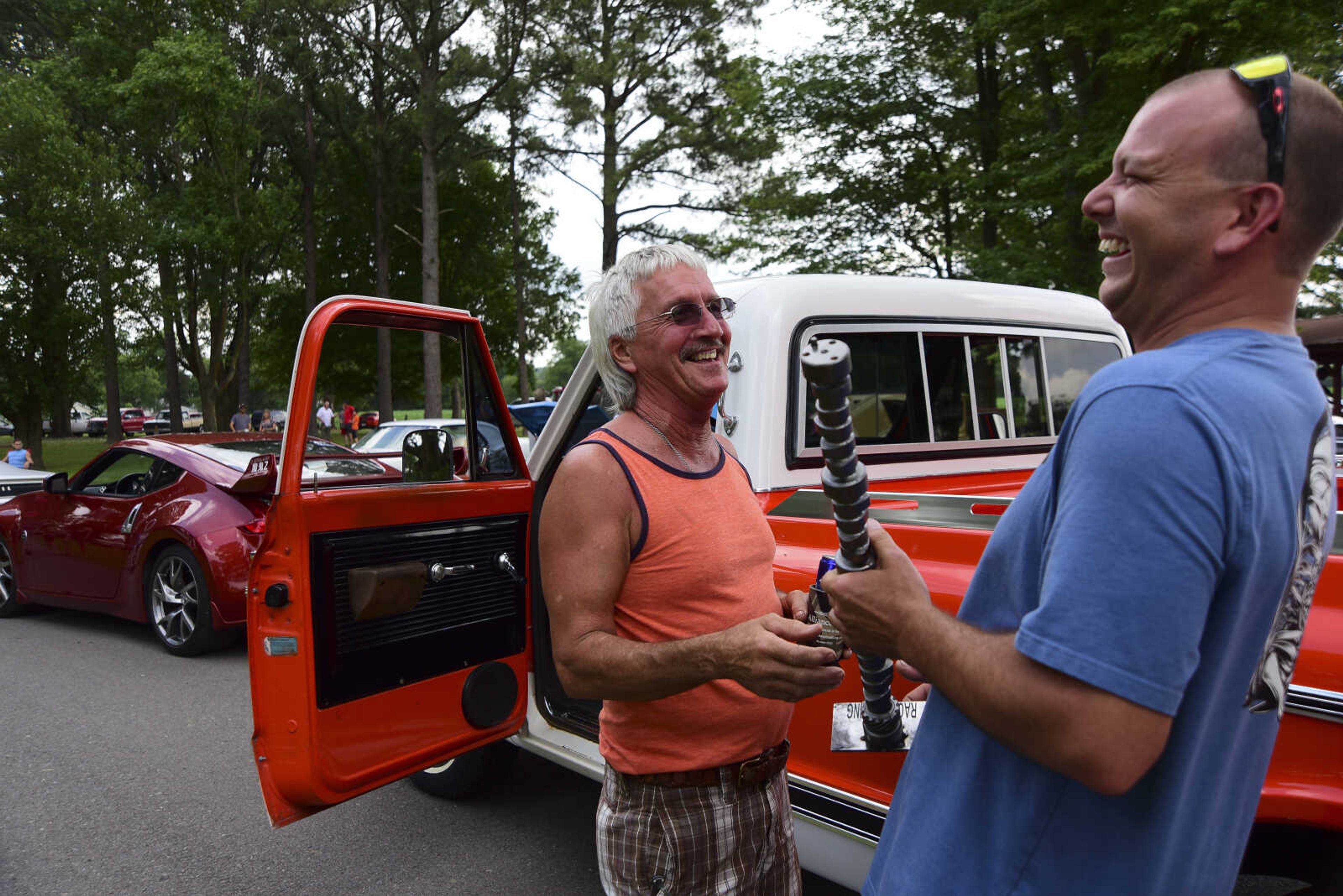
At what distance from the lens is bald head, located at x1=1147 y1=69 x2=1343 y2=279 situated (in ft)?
3.31

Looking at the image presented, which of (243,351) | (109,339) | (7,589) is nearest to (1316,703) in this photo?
(7,589)

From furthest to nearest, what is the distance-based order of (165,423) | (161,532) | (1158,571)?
1. (165,423)
2. (161,532)
3. (1158,571)

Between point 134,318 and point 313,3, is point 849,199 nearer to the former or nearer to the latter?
point 313,3

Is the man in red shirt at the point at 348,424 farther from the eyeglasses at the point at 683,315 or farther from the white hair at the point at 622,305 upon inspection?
the eyeglasses at the point at 683,315

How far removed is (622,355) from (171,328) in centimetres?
2828

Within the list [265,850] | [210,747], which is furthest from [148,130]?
[265,850]

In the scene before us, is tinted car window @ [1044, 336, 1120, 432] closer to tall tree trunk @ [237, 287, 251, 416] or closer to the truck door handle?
the truck door handle

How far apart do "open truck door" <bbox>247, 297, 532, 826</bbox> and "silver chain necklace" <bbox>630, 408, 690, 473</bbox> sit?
4.20ft

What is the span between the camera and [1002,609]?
1.13 metres

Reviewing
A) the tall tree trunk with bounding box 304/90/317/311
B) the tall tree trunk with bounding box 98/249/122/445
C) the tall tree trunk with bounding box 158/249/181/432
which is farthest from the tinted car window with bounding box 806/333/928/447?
the tall tree trunk with bounding box 304/90/317/311

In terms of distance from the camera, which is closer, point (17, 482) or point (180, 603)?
point (180, 603)

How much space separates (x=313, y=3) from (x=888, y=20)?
1226 cm

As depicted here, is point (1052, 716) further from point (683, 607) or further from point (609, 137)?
point (609, 137)

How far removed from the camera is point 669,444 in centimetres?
199
